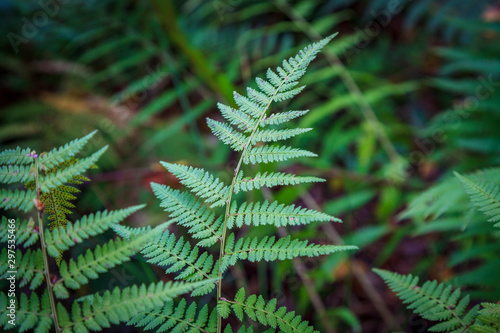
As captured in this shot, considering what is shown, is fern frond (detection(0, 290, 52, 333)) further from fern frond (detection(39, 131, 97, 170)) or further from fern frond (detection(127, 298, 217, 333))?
fern frond (detection(39, 131, 97, 170))

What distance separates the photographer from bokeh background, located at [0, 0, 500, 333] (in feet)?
6.77

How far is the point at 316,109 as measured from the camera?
237 cm

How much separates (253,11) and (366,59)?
3.22 ft

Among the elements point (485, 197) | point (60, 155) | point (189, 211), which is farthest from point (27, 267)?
point (485, 197)

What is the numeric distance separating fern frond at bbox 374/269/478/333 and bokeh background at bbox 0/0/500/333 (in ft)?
2.12

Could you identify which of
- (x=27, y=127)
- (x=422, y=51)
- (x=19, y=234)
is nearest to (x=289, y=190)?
(x=19, y=234)

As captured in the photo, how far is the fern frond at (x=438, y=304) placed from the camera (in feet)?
2.76

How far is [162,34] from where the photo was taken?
8.72ft

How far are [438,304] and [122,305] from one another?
751mm

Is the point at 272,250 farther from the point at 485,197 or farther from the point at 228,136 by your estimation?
the point at 485,197

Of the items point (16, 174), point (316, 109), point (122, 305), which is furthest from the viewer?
point (316, 109)

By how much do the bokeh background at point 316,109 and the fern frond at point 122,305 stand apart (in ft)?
3.00

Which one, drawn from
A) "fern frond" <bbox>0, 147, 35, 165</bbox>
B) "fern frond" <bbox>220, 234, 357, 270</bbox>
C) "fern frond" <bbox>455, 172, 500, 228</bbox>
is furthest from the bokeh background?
"fern frond" <bbox>0, 147, 35, 165</bbox>

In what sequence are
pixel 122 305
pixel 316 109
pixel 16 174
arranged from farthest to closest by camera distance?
pixel 316 109 < pixel 16 174 < pixel 122 305
